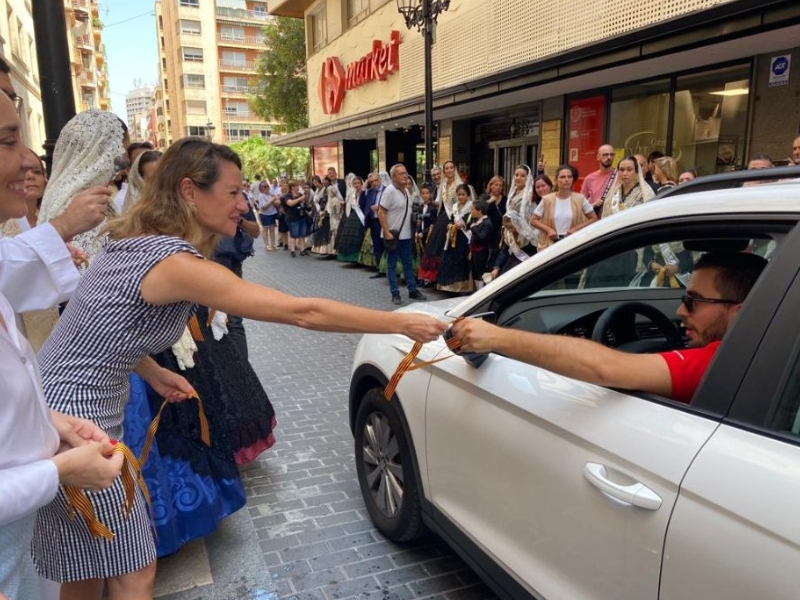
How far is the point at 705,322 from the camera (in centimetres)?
199

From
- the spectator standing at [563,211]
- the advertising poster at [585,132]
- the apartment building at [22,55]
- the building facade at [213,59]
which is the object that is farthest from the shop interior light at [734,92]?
the building facade at [213,59]

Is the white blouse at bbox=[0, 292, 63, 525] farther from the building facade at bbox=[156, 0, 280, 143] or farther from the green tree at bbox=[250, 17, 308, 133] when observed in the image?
the building facade at bbox=[156, 0, 280, 143]

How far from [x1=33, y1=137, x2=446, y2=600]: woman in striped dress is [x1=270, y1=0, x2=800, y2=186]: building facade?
6540 millimetres

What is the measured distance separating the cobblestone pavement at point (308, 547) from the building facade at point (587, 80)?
6.18 meters

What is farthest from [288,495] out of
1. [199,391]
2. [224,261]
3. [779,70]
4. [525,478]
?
[779,70]

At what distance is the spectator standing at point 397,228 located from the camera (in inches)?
371

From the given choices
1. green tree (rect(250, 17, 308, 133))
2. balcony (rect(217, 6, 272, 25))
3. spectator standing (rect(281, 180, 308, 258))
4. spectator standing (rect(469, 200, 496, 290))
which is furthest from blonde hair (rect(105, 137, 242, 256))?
balcony (rect(217, 6, 272, 25))

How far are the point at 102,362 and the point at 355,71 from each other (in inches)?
767

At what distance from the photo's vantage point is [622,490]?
1.61 meters

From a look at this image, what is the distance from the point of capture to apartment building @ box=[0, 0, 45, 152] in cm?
1955

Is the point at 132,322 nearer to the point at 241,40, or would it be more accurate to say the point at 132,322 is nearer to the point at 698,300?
the point at 698,300

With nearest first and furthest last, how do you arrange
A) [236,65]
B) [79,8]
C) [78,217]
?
[78,217], [79,8], [236,65]

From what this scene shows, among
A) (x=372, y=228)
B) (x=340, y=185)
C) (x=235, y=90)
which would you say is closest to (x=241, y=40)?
(x=235, y=90)

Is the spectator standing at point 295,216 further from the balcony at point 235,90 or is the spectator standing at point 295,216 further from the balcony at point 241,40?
the balcony at point 241,40
